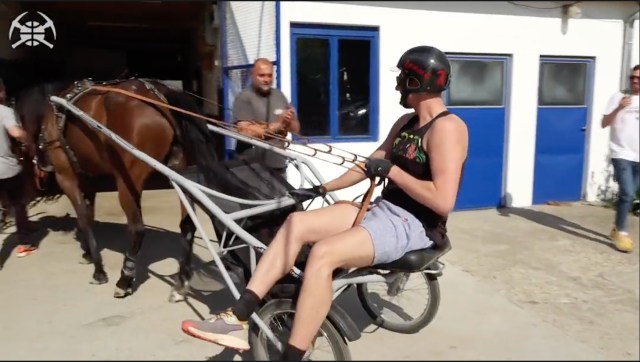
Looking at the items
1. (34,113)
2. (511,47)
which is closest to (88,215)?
(34,113)

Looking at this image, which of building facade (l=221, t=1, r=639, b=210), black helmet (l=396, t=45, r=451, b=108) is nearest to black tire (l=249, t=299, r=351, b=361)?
black helmet (l=396, t=45, r=451, b=108)

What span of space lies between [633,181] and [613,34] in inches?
109

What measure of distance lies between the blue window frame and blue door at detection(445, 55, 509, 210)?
1.08m

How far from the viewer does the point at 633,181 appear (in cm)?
499

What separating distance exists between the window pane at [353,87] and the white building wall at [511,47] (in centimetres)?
18

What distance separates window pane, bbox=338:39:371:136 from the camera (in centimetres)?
597

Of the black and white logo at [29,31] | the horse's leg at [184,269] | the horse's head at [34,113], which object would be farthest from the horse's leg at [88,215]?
the black and white logo at [29,31]

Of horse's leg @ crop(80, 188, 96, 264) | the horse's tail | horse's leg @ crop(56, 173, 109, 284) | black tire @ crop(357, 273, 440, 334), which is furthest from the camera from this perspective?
horse's leg @ crop(80, 188, 96, 264)

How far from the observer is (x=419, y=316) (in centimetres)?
326

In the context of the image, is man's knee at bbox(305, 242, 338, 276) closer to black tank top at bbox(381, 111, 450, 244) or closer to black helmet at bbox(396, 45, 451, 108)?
black tank top at bbox(381, 111, 450, 244)

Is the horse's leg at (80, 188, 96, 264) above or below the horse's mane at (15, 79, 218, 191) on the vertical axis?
below

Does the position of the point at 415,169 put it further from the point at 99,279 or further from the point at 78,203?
the point at 78,203

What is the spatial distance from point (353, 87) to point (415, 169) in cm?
373

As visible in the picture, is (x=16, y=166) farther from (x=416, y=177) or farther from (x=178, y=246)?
(x=416, y=177)
